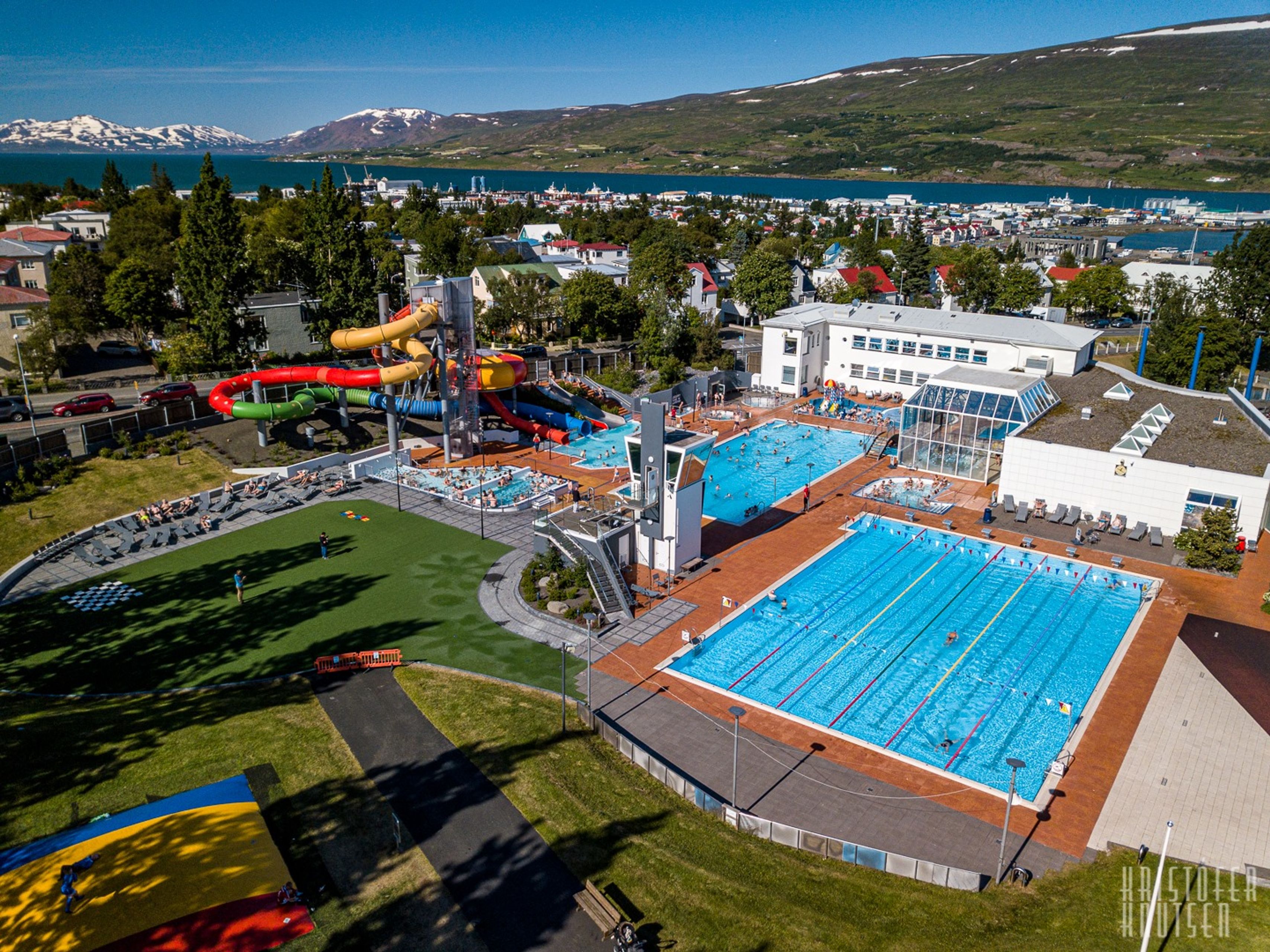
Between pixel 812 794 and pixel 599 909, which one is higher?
pixel 599 909

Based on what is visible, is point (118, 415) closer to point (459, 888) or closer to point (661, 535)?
point (661, 535)

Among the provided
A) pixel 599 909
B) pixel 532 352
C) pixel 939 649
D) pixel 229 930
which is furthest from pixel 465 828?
pixel 532 352

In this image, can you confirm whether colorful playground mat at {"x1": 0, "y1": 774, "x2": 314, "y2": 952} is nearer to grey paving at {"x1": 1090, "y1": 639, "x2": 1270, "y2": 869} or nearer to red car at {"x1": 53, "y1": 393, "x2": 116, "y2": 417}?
grey paving at {"x1": 1090, "y1": 639, "x2": 1270, "y2": 869}

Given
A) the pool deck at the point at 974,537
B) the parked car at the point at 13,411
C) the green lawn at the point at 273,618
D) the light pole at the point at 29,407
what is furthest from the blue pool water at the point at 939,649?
the parked car at the point at 13,411

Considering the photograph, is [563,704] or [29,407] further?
[29,407]

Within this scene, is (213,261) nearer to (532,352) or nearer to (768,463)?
(532,352)

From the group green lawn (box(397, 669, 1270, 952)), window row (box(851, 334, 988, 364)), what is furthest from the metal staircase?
window row (box(851, 334, 988, 364))

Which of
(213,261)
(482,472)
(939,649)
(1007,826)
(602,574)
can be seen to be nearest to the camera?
(1007,826)

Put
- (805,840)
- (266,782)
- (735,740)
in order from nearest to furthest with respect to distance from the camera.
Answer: (805,840) < (735,740) < (266,782)
